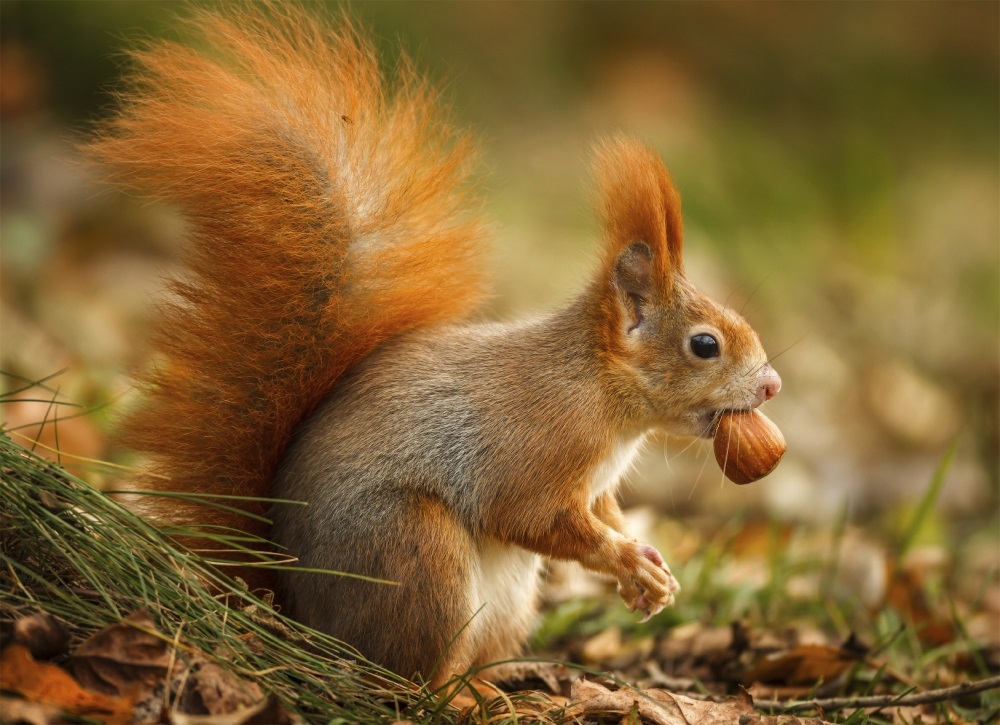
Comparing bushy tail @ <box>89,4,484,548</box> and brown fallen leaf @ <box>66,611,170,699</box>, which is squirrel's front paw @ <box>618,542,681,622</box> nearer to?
bushy tail @ <box>89,4,484,548</box>

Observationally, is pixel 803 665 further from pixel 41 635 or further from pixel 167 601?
pixel 41 635

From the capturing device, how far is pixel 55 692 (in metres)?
1.33

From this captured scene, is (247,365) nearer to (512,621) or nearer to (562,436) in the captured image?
(562,436)

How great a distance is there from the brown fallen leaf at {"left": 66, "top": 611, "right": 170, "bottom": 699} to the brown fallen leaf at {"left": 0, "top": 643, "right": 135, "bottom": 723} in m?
0.02

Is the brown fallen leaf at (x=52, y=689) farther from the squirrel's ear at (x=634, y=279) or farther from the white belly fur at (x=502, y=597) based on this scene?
the squirrel's ear at (x=634, y=279)

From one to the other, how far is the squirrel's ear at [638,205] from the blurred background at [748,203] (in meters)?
0.19

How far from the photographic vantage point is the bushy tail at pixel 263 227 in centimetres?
186

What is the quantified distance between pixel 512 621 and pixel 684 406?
58cm

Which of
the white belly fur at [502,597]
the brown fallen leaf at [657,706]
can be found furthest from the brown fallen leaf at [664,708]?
the white belly fur at [502,597]

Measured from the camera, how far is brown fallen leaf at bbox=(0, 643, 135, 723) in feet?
4.32

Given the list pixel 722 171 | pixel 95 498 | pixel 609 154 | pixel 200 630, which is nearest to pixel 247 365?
pixel 95 498

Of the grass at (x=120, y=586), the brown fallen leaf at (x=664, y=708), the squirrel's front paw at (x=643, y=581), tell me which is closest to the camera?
the grass at (x=120, y=586)

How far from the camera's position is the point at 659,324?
207cm

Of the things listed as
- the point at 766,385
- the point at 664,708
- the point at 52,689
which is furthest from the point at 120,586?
the point at 766,385
